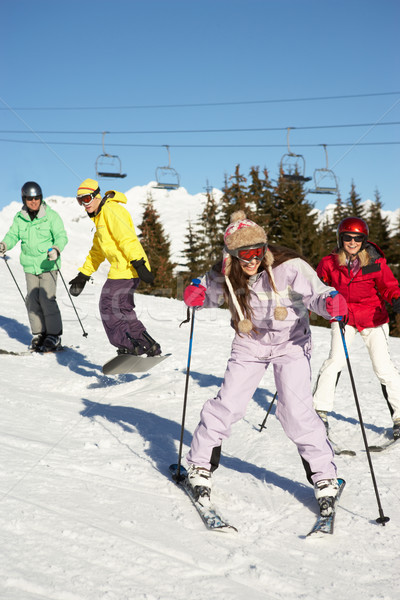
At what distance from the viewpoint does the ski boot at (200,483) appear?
3.29 m

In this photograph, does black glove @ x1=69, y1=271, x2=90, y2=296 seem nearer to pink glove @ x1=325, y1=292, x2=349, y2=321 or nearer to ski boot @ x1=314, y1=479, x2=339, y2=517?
pink glove @ x1=325, y1=292, x2=349, y2=321

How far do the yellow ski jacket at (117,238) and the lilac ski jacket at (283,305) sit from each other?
2.94 m

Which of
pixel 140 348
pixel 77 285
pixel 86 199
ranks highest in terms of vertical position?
pixel 86 199

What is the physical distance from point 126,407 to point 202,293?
8.99 ft

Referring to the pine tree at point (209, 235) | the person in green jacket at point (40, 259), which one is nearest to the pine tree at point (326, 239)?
the pine tree at point (209, 235)

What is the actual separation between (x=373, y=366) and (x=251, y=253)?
250 centimetres

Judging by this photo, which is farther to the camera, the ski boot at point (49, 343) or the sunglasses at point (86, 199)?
the ski boot at point (49, 343)

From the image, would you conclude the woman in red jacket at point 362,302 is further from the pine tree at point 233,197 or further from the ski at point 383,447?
the pine tree at point 233,197

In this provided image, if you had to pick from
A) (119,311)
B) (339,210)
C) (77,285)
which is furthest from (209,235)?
(119,311)

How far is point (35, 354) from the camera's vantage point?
822 cm

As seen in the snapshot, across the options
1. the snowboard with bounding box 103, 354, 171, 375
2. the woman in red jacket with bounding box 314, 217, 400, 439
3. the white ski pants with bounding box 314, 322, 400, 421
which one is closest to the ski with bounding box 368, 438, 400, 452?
the woman in red jacket with bounding box 314, 217, 400, 439

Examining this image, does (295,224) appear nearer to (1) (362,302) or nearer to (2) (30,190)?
(2) (30,190)

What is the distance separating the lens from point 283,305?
342 cm

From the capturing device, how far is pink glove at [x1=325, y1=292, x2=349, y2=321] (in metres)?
3.21
